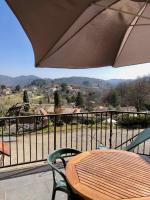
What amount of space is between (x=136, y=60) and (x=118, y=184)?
6.40 ft

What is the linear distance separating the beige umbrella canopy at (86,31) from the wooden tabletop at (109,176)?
48.3 inches

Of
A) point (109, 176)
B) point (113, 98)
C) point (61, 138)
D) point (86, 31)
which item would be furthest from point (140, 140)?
point (113, 98)

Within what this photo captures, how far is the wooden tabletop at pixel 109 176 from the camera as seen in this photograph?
1912 mm

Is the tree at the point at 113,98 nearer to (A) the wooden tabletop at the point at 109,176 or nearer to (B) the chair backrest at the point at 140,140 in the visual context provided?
(B) the chair backrest at the point at 140,140

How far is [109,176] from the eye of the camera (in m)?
2.22

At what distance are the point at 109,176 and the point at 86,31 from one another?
1.63m

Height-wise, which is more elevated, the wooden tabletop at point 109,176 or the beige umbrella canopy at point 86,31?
the beige umbrella canopy at point 86,31

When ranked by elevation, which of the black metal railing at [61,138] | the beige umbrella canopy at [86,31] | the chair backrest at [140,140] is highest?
the beige umbrella canopy at [86,31]

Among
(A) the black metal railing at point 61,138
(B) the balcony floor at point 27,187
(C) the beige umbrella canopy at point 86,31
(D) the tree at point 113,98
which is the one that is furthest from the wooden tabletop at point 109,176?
(D) the tree at point 113,98

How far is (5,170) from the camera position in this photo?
4172 millimetres

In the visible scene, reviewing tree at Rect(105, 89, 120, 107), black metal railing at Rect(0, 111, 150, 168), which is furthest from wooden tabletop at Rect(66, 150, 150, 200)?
tree at Rect(105, 89, 120, 107)

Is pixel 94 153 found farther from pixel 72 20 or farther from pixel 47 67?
pixel 72 20

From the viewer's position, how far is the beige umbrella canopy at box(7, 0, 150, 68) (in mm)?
2277

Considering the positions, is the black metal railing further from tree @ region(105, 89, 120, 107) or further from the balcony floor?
tree @ region(105, 89, 120, 107)
